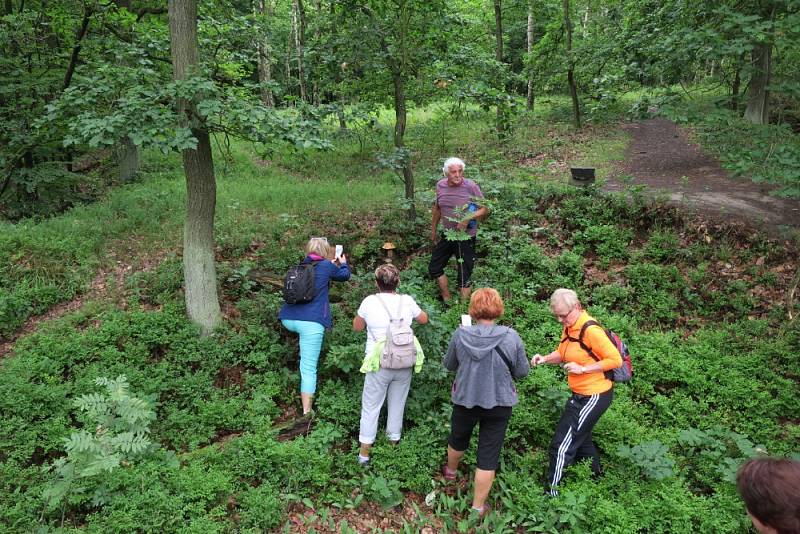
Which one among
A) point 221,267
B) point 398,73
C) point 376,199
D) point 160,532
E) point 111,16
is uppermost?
point 111,16

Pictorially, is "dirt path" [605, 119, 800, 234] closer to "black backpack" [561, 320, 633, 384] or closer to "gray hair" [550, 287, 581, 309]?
"black backpack" [561, 320, 633, 384]

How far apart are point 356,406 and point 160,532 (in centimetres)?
216

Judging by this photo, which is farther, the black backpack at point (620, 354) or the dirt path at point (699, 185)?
the dirt path at point (699, 185)

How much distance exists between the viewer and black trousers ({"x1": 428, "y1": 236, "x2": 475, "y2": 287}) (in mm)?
6758

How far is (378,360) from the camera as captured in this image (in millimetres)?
4602

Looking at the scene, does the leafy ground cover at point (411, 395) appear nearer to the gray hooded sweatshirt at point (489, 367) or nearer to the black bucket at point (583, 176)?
the black bucket at point (583, 176)

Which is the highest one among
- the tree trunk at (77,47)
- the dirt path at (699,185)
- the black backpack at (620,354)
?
the tree trunk at (77,47)

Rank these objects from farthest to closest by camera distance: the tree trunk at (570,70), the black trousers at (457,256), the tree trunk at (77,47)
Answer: the tree trunk at (570,70) → the tree trunk at (77,47) → the black trousers at (457,256)

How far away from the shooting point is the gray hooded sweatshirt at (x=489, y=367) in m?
4.00

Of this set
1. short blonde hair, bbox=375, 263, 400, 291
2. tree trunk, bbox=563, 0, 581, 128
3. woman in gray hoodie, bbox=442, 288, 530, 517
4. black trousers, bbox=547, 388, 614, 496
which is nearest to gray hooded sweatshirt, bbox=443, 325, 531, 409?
woman in gray hoodie, bbox=442, 288, 530, 517

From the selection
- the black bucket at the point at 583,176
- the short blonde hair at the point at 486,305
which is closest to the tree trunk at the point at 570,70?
the black bucket at the point at 583,176

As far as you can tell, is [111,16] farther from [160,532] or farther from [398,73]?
[160,532]

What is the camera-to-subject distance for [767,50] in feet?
24.9

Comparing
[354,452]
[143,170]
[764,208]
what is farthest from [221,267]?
[764,208]
